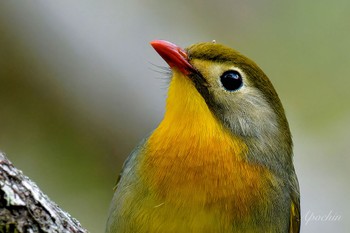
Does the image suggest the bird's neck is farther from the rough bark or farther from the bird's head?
the rough bark

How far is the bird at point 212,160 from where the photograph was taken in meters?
4.61

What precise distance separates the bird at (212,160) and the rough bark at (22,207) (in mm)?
806

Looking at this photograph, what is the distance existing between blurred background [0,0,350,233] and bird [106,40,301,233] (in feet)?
7.87

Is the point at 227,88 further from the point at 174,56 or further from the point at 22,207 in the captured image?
the point at 22,207

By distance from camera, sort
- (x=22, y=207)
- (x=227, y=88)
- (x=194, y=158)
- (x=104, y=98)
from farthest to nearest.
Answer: (x=104, y=98), (x=227, y=88), (x=194, y=158), (x=22, y=207)

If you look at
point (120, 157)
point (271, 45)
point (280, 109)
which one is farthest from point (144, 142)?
point (271, 45)

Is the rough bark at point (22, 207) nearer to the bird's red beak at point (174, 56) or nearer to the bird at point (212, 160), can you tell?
the bird at point (212, 160)

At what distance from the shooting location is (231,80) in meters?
5.09

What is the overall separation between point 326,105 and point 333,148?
0.56 m

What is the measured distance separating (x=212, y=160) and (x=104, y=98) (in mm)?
3195

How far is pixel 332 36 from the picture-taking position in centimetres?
923

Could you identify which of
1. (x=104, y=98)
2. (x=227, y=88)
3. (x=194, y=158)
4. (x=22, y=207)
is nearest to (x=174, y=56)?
(x=227, y=88)

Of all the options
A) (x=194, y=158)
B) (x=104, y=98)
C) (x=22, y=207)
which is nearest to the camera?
(x=22, y=207)

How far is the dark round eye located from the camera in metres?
5.05
